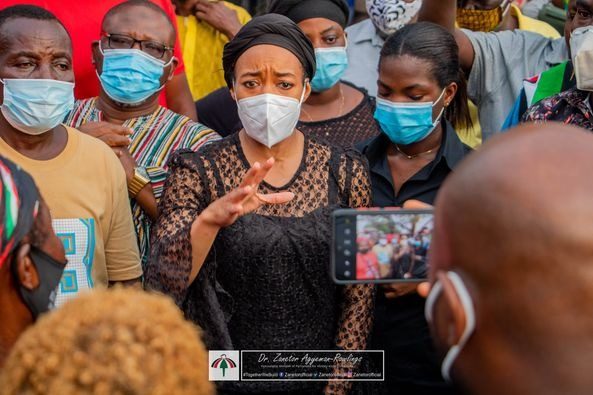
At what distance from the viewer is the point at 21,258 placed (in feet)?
6.77

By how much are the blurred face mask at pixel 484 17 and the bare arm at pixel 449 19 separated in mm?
773

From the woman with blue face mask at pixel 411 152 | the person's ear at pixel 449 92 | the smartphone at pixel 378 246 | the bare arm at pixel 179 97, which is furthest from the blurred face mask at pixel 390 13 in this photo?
the smartphone at pixel 378 246

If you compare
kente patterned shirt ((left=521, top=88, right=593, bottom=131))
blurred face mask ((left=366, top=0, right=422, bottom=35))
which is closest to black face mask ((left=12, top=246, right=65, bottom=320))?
kente patterned shirt ((left=521, top=88, right=593, bottom=131))

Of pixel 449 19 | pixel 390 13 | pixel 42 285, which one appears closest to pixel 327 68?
pixel 449 19

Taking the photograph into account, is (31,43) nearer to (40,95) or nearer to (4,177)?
(40,95)

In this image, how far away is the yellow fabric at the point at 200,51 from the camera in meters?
5.27

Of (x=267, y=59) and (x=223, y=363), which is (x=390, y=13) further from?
(x=223, y=363)

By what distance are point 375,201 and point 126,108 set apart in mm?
1312

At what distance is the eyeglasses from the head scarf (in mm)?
2027

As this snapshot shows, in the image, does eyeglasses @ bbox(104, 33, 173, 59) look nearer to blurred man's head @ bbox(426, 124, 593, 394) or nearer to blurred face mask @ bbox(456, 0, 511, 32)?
blurred face mask @ bbox(456, 0, 511, 32)

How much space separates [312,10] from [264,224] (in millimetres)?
1774

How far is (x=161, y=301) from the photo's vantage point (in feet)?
5.34

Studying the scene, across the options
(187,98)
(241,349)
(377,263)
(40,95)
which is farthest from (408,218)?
(187,98)

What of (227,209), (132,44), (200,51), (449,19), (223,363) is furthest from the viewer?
(200,51)
